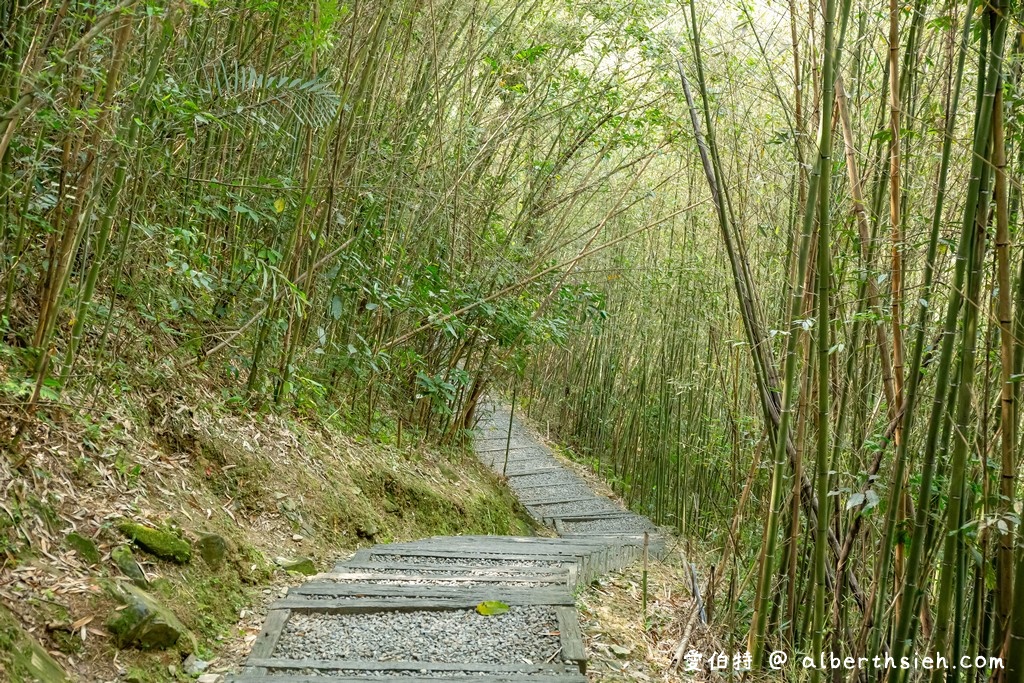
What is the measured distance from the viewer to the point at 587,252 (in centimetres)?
480

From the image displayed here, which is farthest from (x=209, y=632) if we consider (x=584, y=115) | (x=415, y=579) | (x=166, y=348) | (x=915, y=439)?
(x=584, y=115)

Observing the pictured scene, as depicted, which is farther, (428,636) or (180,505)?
(180,505)

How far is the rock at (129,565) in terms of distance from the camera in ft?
7.34

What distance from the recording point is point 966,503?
2.08 m

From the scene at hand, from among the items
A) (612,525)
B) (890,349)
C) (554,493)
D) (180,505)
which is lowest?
(612,525)

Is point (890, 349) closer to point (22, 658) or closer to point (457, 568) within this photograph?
point (457, 568)

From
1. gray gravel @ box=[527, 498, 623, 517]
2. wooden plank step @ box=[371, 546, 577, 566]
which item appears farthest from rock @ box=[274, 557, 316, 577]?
gray gravel @ box=[527, 498, 623, 517]

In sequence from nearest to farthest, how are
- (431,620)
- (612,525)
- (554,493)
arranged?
(431,620) < (612,525) < (554,493)

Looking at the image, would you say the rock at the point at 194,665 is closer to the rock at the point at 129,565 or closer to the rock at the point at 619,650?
the rock at the point at 129,565

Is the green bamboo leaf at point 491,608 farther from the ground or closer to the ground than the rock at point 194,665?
farther from the ground

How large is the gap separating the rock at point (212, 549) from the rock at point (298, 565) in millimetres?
312

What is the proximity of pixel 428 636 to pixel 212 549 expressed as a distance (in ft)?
2.51

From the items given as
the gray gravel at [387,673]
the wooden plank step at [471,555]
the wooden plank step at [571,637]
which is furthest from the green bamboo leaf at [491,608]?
the wooden plank step at [471,555]

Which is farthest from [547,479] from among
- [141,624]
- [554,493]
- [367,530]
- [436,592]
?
[141,624]
